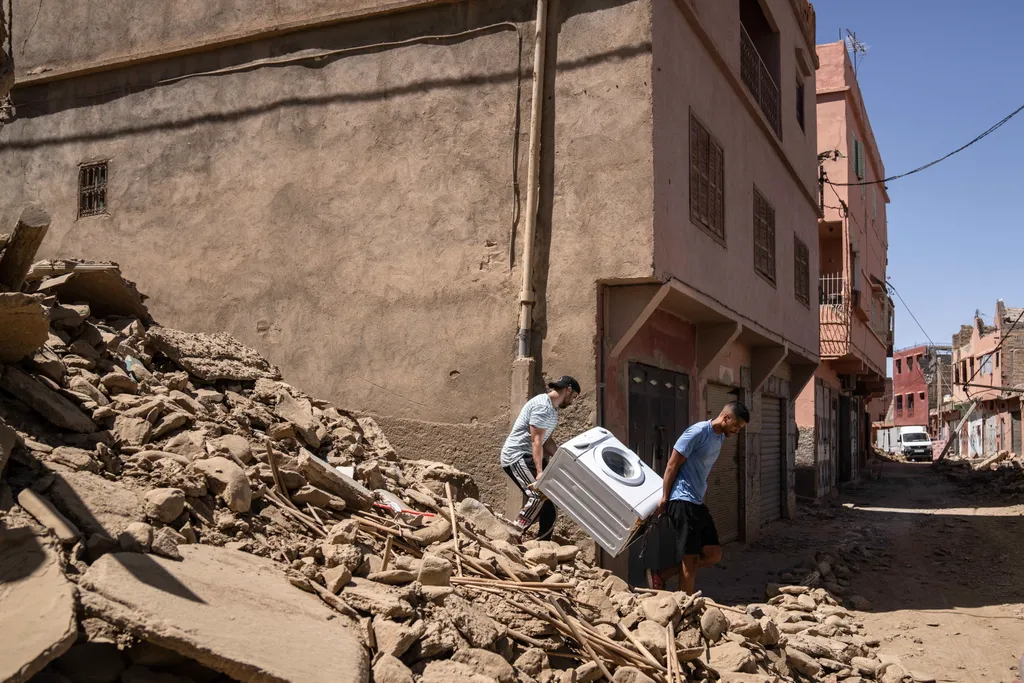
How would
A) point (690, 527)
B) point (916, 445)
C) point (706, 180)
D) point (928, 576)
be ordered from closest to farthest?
point (690, 527) < point (706, 180) < point (928, 576) < point (916, 445)

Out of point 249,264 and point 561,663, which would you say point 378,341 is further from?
point 561,663

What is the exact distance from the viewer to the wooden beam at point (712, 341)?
10.6 m

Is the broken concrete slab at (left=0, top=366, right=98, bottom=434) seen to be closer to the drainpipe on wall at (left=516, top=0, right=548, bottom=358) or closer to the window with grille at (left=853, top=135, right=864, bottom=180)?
the drainpipe on wall at (left=516, top=0, right=548, bottom=358)

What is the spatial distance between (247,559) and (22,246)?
2.15m

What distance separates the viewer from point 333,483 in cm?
584

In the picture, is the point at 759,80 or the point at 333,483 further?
the point at 759,80

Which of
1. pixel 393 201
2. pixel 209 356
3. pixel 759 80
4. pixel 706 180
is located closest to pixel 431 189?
pixel 393 201

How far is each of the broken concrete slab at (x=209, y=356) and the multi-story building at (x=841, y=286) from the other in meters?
13.8

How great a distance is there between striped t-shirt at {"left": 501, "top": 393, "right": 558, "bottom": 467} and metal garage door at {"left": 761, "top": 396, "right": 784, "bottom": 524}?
8187mm

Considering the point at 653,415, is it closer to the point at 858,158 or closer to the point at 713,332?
the point at 713,332

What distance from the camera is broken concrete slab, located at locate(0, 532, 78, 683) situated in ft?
10.1

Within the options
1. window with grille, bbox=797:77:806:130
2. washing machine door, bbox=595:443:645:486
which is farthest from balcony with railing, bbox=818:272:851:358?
washing machine door, bbox=595:443:645:486

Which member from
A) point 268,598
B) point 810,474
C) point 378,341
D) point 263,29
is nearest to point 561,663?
point 268,598

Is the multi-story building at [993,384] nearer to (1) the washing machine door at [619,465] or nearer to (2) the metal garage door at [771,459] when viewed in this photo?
(2) the metal garage door at [771,459]
